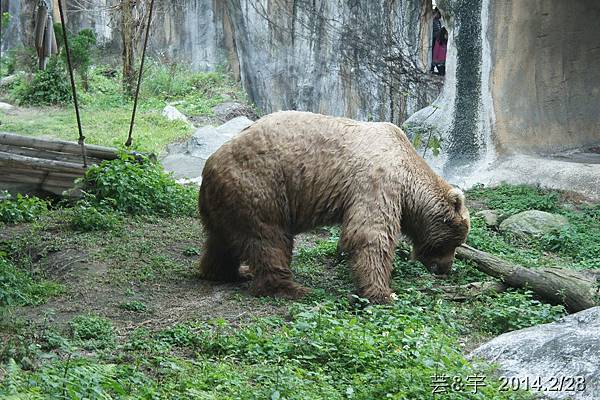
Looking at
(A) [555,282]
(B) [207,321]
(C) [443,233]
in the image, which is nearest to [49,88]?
(C) [443,233]

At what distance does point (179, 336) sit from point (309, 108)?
47.4 ft

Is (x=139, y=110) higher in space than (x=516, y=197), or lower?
higher

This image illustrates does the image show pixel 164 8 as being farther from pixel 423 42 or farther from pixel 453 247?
pixel 453 247

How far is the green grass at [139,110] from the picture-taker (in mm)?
18078

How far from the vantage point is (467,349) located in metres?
6.77

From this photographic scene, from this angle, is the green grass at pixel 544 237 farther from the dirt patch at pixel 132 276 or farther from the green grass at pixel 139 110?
the green grass at pixel 139 110

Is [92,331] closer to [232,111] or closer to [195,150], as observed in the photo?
[195,150]

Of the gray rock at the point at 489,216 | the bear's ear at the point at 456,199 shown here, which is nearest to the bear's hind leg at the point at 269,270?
the bear's ear at the point at 456,199

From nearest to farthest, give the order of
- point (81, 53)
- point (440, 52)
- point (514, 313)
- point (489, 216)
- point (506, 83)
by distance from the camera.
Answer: point (514, 313), point (489, 216), point (506, 83), point (440, 52), point (81, 53)

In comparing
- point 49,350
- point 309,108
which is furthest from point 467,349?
point 309,108

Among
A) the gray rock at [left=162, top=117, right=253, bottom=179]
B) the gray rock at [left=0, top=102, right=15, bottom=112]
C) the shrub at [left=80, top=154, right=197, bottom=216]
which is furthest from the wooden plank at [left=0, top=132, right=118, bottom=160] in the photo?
the gray rock at [left=0, top=102, right=15, bottom=112]

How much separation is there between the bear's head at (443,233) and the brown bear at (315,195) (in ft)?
0.06

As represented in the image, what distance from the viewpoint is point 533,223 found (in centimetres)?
1145

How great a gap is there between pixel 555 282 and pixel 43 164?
667 centimetres
